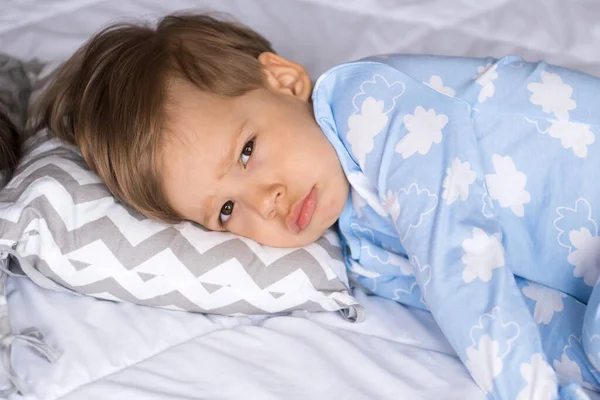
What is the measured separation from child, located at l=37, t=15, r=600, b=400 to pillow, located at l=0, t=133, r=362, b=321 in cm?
4

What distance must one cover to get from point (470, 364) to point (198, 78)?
629 millimetres

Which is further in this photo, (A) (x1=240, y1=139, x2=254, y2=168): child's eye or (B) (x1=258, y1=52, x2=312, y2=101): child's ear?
(B) (x1=258, y1=52, x2=312, y2=101): child's ear

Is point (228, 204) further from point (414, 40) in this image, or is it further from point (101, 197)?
point (414, 40)

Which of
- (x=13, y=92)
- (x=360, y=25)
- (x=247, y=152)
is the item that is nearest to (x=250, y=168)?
(x=247, y=152)

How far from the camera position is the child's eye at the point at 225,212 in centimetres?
128

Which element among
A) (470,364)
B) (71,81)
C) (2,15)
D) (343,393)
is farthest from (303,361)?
(2,15)

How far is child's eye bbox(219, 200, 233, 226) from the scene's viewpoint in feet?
4.21

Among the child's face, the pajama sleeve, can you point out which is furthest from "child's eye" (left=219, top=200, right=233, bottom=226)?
the pajama sleeve

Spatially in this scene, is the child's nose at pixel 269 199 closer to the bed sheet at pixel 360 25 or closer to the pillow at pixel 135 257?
the pillow at pixel 135 257

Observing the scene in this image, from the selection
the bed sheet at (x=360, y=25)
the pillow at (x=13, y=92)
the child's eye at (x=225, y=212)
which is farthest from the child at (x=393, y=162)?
the bed sheet at (x=360, y=25)

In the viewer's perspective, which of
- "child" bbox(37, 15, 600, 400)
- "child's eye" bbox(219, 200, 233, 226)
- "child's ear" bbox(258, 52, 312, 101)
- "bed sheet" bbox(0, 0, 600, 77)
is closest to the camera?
"child" bbox(37, 15, 600, 400)

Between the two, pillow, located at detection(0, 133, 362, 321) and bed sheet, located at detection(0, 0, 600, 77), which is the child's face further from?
bed sheet, located at detection(0, 0, 600, 77)

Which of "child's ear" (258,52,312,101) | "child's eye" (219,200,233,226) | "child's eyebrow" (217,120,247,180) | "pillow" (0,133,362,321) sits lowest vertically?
"pillow" (0,133,362,321)

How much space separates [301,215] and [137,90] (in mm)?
341
